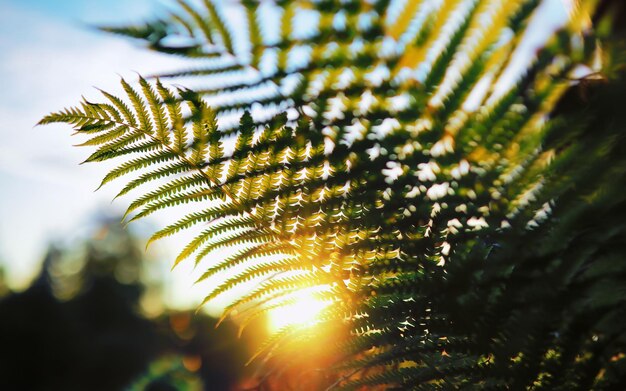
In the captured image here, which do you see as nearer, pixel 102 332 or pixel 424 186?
pixel 424 186

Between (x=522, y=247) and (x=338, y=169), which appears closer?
(x=522, y=247)

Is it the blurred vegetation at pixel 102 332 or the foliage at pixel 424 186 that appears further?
the blurred vegetation at pixel 102 332

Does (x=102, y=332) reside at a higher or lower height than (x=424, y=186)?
higher

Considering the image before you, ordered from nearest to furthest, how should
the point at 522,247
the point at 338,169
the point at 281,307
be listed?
the point at 522,247 → the point at 338,169 → the point at 281,307

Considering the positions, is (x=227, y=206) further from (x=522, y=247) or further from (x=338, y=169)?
(x=522, y=247)

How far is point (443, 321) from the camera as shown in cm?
78

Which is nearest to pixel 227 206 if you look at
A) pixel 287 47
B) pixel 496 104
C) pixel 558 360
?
pixel 287 47

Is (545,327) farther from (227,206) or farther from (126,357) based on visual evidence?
(126,357)

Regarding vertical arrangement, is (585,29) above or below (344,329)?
above

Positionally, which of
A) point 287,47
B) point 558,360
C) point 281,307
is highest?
point 287,47

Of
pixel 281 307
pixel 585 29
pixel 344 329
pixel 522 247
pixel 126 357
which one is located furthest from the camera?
pixel 126 357

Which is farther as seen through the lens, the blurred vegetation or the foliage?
the blurred vegetation

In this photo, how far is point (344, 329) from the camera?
2.89 feet

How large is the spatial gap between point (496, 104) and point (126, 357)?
112 feet
